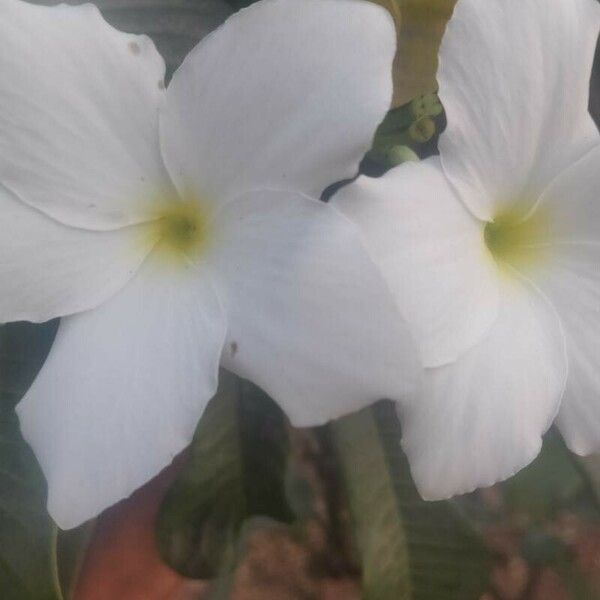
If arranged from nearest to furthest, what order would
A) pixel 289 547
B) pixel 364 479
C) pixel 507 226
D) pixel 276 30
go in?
pixel 276 30, pixel 507 226, pixel 364 479, pixel 289 547

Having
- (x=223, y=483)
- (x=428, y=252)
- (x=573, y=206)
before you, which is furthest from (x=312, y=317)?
(x=223, y=483)

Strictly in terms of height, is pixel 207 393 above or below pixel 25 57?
below

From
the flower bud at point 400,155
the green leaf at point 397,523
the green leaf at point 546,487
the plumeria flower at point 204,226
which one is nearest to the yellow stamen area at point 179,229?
the plumeria flower at point 204,226

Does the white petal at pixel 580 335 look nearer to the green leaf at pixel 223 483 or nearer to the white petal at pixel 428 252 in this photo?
the white petal at pixel 428 252

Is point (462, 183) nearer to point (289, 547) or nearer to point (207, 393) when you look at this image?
point (207, 393)

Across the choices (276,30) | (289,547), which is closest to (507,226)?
(276,30)

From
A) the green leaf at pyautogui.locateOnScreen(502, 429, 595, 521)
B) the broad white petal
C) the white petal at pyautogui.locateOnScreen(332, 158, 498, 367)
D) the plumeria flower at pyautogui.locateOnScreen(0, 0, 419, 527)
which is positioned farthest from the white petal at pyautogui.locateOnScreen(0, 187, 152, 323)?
the green leaf at pyautogui.locateOnScreen(502, 429, 595, 521)

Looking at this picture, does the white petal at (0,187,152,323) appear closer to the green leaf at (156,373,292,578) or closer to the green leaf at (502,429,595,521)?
the green leaf at (156,373,292,578)
